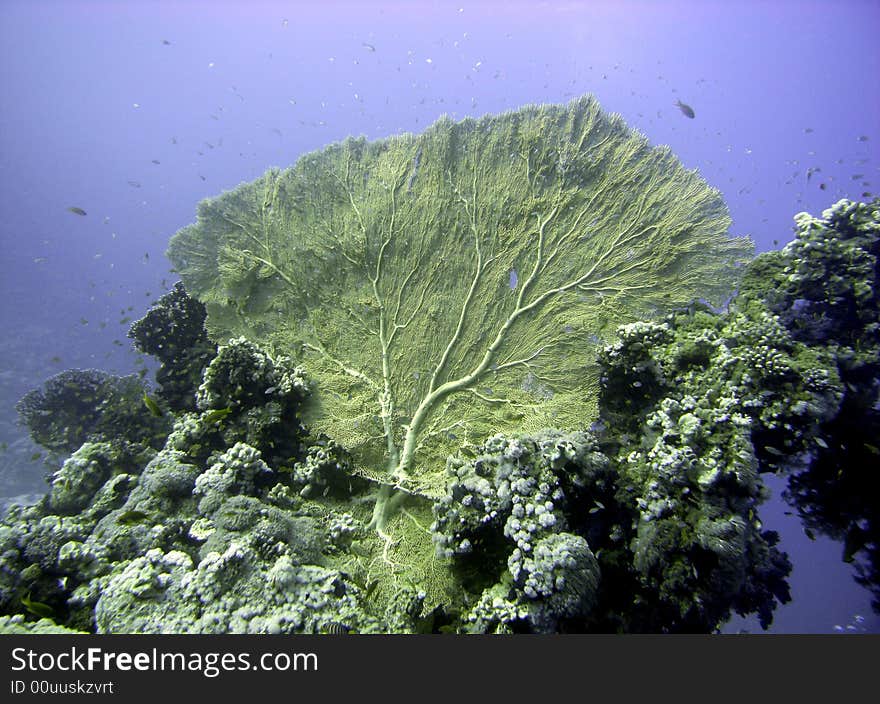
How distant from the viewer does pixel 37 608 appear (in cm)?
305

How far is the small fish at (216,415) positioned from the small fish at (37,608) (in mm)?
1896

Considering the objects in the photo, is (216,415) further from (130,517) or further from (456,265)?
(456,265)

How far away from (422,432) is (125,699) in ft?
9.77

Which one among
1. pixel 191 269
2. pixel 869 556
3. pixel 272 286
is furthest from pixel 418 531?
pixel 869 556

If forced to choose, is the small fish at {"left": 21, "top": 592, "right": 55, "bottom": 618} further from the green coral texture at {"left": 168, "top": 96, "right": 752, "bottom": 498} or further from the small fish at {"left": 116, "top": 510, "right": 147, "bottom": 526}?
the green coral texture at {"left": 168, "top": 96, "right": 752, "bottom": 498}

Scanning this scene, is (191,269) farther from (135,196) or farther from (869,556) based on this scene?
(135,196)

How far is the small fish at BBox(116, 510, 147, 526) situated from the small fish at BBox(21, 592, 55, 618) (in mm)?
721

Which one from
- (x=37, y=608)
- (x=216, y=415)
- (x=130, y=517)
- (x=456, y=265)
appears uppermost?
(x=456, y=265)

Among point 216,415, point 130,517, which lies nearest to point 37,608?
point 130,517

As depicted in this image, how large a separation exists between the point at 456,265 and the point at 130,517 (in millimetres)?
4123

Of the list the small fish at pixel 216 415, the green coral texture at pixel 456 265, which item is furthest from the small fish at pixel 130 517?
the green coral texture at pixel 456 265

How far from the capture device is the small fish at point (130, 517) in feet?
12.1

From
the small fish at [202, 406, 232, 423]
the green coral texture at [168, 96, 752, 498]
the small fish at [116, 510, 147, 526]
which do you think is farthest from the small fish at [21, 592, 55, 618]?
the green coral texture at [168, 96, 752, 498]

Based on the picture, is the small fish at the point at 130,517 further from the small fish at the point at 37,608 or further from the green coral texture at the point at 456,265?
the green coral texture at the point at 456,265
